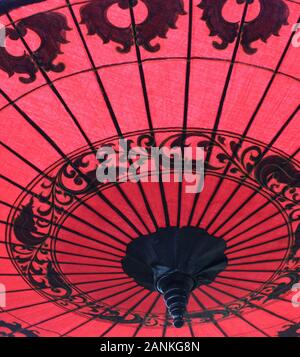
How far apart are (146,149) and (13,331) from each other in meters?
1.61

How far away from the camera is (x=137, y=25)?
6.34 ft

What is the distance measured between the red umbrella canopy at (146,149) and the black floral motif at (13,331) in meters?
0.02

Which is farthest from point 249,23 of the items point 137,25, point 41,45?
point 41,45

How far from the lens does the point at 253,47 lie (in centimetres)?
195

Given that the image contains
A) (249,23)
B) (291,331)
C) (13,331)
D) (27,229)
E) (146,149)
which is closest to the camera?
(249,23)

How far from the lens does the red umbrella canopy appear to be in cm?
193

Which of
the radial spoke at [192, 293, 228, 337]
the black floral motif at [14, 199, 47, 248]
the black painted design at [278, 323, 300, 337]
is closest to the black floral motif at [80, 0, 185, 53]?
the black floral motif at [14, 199, 47, 248]

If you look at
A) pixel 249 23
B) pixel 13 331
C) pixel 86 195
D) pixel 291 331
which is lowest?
pixel 291 331

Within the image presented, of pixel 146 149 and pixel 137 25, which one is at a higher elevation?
pixel 137 25

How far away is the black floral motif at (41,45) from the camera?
1.91 m

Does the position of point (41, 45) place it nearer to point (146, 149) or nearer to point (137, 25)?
point (137, 25)

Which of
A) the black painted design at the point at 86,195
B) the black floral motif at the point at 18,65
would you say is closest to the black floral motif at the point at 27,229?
the black painted design at the point at 86,195

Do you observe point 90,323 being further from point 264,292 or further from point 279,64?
point 279,64
